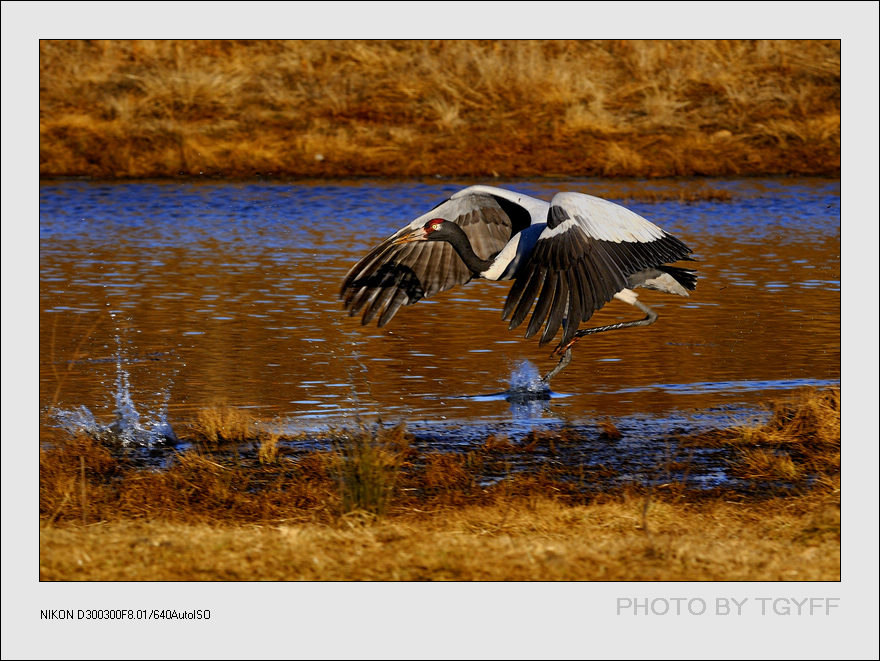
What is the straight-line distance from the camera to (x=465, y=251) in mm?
8727

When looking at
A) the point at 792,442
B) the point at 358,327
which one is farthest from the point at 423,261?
the point at 792,442

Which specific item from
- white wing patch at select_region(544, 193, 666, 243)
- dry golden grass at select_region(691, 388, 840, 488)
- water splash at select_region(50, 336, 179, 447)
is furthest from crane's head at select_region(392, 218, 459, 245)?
dry golden grass at select_region(691, 388, 840, 488)

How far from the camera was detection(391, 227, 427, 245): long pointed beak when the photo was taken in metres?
8.57

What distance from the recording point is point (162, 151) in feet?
74.9

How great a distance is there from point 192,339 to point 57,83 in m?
15.6

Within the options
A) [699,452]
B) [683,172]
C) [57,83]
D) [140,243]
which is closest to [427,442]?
[699,452]

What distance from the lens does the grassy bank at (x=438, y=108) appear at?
22.7m

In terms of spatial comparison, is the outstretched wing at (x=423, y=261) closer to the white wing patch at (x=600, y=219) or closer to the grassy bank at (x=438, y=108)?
the white wing patch at (x=600, y=219)

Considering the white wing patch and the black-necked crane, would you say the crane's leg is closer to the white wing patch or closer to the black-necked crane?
the black-necked crane

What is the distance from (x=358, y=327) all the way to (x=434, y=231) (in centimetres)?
293

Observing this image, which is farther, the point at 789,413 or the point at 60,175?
the point at 60,175

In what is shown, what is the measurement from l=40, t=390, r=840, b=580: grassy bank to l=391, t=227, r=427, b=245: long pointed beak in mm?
1422

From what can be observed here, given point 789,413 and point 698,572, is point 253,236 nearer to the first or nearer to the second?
point 789,413

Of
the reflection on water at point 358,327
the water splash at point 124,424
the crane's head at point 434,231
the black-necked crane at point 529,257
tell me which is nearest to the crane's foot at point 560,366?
the black-necked crane at point 529,257
